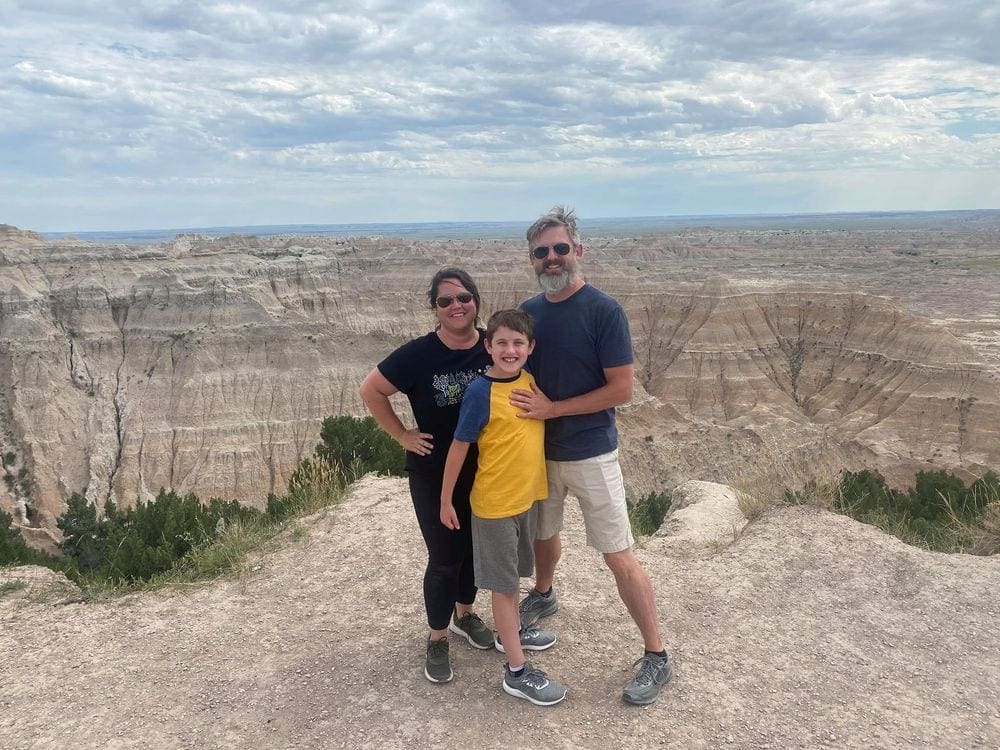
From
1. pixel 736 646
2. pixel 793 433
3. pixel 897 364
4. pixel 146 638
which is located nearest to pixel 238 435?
pixel 793 433

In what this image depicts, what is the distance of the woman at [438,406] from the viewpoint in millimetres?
4180

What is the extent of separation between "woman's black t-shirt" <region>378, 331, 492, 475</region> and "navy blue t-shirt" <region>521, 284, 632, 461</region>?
41 centimetres

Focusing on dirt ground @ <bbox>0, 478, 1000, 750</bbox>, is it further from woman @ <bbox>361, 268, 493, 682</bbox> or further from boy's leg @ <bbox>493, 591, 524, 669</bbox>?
woman @ <bbox>361, 268, 493, 682</bbox>

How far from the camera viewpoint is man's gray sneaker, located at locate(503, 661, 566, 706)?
13.8ft

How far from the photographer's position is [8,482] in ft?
105

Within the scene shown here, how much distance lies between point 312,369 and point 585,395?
3716 centimetres

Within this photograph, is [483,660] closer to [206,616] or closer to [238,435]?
[206,616]

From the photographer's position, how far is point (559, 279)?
4.17 m

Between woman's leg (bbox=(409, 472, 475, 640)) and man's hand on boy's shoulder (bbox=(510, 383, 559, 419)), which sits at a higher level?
man's hand on boy's shoulder (bbox=(510, 383, 559, 419))

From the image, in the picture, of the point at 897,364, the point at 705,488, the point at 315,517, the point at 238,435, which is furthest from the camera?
the point at 897,364

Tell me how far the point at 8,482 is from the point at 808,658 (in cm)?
3784

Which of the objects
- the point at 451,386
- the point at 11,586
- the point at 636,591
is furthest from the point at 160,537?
the point at 636,591

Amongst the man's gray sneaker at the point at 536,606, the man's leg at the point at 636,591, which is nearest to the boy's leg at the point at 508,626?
the man's leg at the point at 636,591

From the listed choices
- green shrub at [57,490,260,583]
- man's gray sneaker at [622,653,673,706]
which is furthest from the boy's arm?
green shrub at [57,490,260,583]
